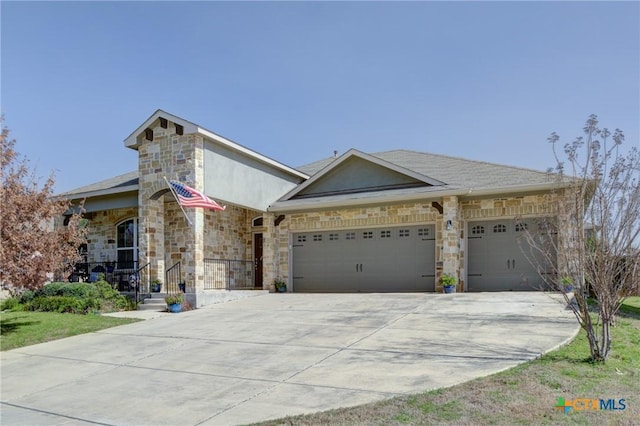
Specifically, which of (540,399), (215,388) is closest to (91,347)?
(215,388)

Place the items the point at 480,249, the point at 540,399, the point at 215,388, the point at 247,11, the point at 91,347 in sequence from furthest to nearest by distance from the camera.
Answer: the point at 480,249, the point at 247,11, the point at 91,347, the point at 215,388, the point at 540,399

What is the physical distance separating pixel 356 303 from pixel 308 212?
18.7 ft

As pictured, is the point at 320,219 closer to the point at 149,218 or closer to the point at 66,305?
the point at 149,218

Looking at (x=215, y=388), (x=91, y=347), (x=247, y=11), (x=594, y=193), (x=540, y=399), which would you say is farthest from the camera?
(x=247, y=11)

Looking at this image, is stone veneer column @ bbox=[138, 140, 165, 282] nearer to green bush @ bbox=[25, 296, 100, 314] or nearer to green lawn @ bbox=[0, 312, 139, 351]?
green bush @ bbox=[25, 296, 100, 314]

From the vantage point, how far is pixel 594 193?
6.99 m

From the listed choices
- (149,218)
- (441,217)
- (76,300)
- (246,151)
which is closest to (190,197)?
(149,218)

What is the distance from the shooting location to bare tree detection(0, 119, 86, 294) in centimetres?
978

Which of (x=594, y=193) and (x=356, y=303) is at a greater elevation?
(x=594, y=193)

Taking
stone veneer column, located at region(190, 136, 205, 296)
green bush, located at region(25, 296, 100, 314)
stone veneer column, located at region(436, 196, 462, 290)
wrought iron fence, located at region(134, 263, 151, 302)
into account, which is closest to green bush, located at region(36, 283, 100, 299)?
green bush, located at region(25, 296, 100, 314)

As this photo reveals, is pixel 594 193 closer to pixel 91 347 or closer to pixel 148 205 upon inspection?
pixel 91 347

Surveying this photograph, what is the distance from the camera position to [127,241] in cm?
1884

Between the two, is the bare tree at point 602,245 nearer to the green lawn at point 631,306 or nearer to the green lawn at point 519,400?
the green lawn at point 519,400

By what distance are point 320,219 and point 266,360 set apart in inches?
406
